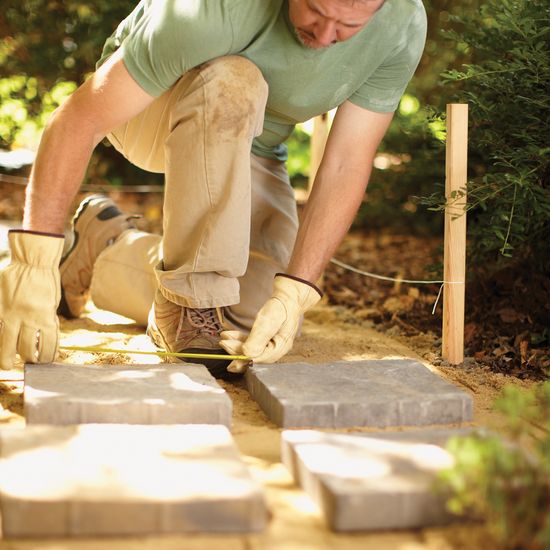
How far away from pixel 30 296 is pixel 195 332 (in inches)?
20.4

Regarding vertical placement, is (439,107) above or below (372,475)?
above

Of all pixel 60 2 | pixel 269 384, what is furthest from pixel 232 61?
pixel 60 2

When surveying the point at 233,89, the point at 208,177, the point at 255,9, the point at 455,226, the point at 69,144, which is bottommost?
the point at 455,226

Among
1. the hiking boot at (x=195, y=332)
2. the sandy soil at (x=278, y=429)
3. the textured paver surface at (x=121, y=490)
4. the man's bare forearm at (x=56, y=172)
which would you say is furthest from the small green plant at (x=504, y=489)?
the man's bare forearm at (x=56, y=172)

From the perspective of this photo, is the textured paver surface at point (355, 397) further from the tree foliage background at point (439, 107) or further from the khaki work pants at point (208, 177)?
the tree foliage background at point (439, 107)

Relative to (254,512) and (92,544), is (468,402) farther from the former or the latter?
(92,544)

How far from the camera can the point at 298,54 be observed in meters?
2.49

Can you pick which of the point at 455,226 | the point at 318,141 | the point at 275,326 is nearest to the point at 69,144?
the point at 275,326

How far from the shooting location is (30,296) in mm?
2277

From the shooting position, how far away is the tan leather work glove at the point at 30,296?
7.47 ft

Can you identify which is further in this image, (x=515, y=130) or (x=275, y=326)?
(x=515, y=130)

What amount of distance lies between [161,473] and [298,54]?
1.35 m

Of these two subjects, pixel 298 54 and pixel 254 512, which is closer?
pixel 254 512

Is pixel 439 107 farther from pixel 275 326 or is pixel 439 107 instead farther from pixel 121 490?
pixel 121 490
